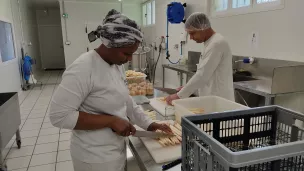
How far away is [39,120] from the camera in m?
3.82

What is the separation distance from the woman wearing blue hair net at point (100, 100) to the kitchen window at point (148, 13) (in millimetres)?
5879

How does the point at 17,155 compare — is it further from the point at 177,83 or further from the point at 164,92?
the point at 177,83

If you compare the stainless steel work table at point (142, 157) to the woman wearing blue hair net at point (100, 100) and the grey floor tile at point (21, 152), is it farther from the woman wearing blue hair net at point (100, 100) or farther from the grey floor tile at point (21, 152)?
the grey floor tile at point (21, 152)

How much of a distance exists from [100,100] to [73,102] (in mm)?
123

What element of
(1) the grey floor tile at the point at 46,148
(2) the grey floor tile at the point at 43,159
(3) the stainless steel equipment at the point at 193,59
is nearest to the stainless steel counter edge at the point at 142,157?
(2) the grey floor tile at the point at 43,159

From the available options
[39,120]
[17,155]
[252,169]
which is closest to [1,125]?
[17,155]

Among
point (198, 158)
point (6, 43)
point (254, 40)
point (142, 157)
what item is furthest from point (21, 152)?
point (254, 40)

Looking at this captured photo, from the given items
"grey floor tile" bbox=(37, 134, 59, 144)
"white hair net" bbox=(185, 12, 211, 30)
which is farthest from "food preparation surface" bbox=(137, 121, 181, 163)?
"grey floor tile" bbox=(37, 134, 59, 144)

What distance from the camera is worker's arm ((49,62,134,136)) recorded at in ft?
3.01

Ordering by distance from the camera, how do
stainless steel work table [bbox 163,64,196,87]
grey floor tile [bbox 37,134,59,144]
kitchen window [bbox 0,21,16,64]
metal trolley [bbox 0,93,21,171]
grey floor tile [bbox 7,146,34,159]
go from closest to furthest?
metal trolley [bbox 0,93,21,171] < grey floor tile [bbox 7,146,34,159] < grey floor tile [bbox 37,134,59,144] < stainless steel work table [bbox 163,64,196,87] < kitchen window [bbox 0,21,16,64]

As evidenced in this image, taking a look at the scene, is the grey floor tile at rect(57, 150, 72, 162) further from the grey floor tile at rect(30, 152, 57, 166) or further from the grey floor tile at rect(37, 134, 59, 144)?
the grey floor tile at rect(37, 134, 59, 144)

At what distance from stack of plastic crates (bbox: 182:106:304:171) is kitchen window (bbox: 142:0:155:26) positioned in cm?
613

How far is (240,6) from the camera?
3.19 meters

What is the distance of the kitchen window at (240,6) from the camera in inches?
103
